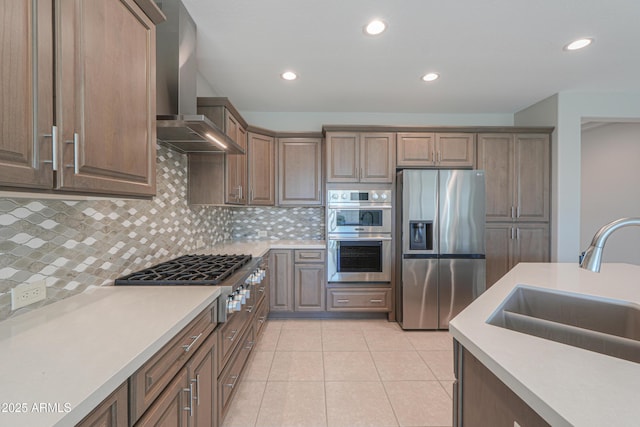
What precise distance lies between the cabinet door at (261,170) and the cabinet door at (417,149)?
1563 millimetres

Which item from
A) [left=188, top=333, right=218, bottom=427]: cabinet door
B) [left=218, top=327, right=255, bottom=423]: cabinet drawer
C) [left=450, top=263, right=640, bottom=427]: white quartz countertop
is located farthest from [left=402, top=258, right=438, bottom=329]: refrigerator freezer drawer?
[left=188, top=333, right=218, bottom=427]: cabinet door

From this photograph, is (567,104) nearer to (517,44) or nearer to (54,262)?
(517,44)

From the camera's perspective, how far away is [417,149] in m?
3.16

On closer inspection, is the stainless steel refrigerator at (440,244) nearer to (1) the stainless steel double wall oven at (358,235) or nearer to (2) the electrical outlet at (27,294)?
Answer: (1) the stainless steel double wall oven at (358,235)

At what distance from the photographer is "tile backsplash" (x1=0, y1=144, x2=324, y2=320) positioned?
40.0 inches

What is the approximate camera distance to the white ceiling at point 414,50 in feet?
5.84

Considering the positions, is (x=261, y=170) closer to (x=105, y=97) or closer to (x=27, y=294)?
(x=105, y=97)

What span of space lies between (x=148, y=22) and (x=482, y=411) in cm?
201

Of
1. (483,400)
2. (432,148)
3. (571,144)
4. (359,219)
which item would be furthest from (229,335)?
(571,144)

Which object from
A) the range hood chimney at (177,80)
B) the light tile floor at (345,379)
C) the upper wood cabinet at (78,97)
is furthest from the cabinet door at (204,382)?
the range hood chimney at (177,80)

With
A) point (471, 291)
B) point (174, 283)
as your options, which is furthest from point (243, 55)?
point (471, 291)

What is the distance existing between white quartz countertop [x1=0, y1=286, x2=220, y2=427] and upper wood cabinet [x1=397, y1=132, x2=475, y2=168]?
268cm

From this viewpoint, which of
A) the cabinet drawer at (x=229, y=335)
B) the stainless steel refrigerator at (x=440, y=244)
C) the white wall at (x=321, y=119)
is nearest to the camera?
the cabinet drawer at (x=229, y=335)

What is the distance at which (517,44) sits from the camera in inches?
84.7
